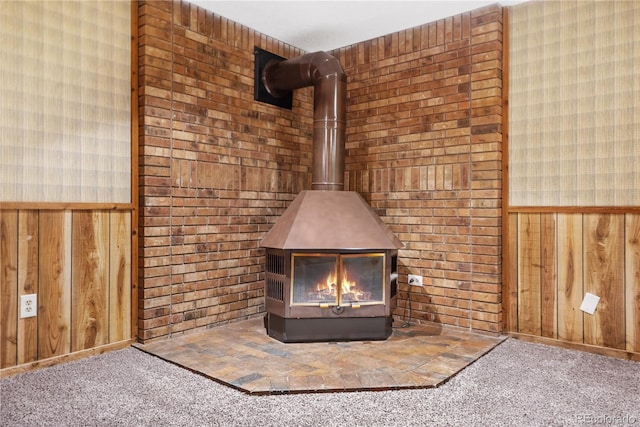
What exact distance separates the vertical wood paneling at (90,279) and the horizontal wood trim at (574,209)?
2646mm

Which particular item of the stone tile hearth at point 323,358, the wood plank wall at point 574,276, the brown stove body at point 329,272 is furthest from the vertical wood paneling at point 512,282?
the brown stove body at point 329,272

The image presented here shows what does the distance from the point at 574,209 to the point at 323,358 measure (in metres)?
1.82

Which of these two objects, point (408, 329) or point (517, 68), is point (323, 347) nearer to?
point (408, 329)

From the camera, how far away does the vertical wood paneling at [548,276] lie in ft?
9.21

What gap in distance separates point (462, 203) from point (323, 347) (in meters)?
1.41

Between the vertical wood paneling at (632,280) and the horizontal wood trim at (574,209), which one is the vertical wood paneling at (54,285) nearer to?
the horizontal wood trim at (574,209)

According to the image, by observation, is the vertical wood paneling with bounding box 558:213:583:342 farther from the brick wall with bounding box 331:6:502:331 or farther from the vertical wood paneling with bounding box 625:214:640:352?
the brick wall with bounding box 331:6:502:331

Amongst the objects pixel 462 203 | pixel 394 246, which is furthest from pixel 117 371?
pixel 462 203

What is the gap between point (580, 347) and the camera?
107 inches

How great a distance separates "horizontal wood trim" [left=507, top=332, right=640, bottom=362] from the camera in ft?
8.39

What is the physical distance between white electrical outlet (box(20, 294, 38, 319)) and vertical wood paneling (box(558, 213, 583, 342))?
3122mm

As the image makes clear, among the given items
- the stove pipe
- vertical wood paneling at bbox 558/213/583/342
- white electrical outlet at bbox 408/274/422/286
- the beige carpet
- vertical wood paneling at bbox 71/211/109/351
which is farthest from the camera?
white electrical outlet at bbox 408/274/422/286

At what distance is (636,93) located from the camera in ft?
8.30

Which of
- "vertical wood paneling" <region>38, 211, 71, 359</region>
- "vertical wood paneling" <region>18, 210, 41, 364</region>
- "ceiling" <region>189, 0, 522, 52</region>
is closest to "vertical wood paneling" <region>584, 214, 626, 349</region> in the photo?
"ceiling" <region>189, 0, 522, 52</region>
